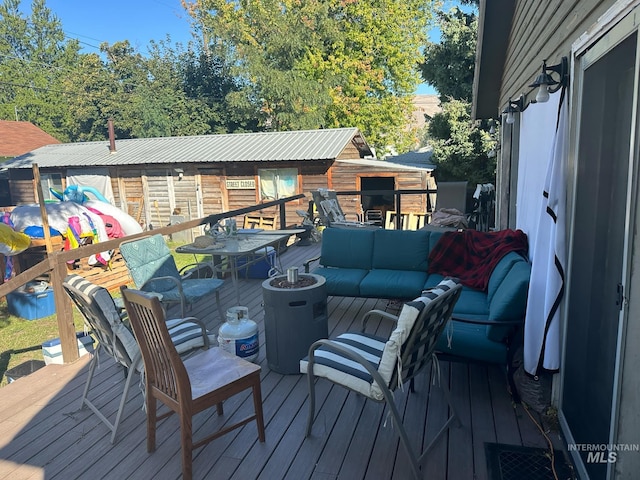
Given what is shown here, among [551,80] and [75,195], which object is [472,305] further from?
[75,195]

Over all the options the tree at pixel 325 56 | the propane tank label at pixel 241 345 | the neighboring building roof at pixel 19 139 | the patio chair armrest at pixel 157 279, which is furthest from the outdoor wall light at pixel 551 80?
the neighboring building roof at pixel 19 139

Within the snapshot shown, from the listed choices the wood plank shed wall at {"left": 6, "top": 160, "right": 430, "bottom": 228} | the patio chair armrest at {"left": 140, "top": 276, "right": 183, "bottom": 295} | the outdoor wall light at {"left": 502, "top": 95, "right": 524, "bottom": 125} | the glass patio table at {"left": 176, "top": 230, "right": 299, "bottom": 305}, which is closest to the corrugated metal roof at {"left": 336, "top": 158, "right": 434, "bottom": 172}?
the wood plank shed wall at {"left": 6, "top": 160, "right": 430, "bottom": 228}

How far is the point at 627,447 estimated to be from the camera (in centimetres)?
153

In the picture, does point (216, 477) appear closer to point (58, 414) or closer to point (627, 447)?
point (58, 414)

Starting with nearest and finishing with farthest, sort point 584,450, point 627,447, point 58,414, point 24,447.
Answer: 1. point 627,447
2. point 584,450
3. point 24,447
4. point 58,414

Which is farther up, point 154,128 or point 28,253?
point 154,128

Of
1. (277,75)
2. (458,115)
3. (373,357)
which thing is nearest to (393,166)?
(458,115)

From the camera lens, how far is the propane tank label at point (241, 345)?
3.10 meters

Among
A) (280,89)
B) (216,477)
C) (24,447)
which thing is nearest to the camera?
(216,477)

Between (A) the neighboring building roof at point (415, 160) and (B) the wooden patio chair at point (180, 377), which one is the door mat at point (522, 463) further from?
(A) the neighboring building roof at point (415, 160)

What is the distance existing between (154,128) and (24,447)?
22.9m

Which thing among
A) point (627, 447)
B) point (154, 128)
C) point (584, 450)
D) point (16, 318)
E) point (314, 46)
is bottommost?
point (16, 318)

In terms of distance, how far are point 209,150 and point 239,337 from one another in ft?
43.1

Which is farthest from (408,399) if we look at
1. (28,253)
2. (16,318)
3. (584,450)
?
(28,253)
